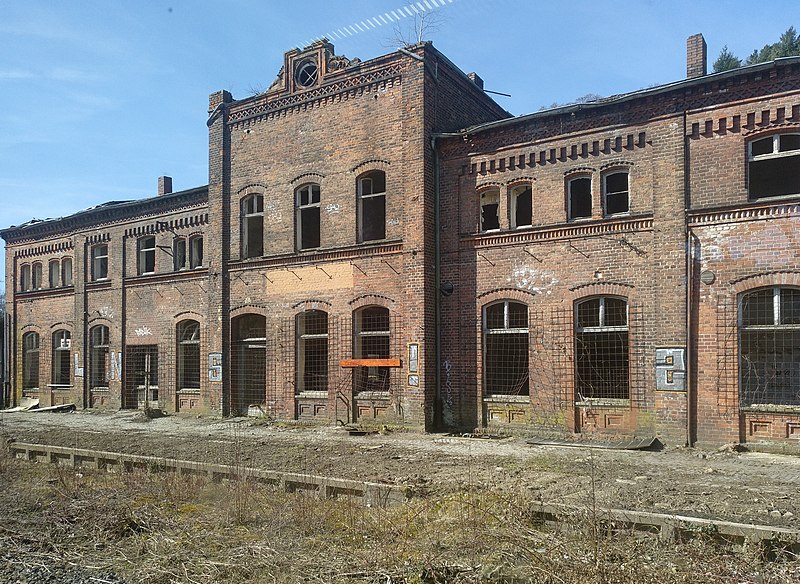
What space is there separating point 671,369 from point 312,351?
9.08 m

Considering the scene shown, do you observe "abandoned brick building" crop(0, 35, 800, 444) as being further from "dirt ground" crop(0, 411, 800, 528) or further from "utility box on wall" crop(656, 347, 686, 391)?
"dirt ground" crop(0, 411, 800, 528)

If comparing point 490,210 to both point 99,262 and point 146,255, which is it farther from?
point 99,262

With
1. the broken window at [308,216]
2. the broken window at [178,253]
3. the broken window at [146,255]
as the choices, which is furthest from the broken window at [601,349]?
the broken window at [146,255]

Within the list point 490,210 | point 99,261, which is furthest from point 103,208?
point 490,210

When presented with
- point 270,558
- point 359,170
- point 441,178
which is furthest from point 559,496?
point 359,170

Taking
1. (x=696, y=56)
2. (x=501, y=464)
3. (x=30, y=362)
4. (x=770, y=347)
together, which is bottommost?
(x=501, y=464)

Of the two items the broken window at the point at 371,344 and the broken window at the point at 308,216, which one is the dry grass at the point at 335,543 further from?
the broken window at the point at 308,216

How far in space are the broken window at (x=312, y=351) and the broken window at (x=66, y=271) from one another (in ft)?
39.7

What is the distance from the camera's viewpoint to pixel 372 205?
59.6ft

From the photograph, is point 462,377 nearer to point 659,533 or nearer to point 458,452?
point 458,452

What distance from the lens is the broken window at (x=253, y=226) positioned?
63.3 feet

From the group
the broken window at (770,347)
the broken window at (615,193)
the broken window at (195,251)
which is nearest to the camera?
the broken window at (770,347)

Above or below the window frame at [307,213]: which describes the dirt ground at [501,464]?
below

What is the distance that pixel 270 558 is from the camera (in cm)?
650
